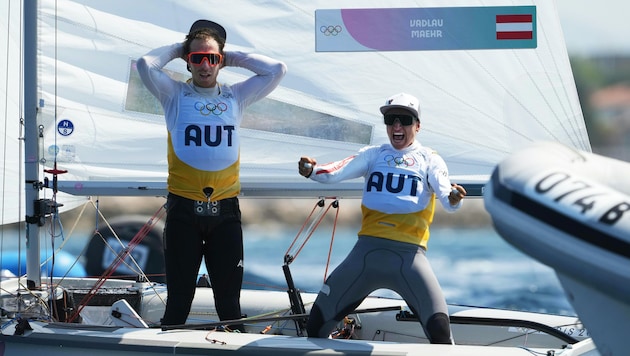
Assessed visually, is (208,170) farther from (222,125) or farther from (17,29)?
(17,29)

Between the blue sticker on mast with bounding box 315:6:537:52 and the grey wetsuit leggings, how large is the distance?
122cm

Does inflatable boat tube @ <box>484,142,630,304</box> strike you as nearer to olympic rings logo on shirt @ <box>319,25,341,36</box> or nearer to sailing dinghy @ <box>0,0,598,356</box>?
sailing dinghy @ <box>0,0,598,356</box>

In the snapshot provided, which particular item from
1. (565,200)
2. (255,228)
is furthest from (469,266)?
(565,200)

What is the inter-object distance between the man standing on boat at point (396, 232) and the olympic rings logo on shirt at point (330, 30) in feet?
3.20

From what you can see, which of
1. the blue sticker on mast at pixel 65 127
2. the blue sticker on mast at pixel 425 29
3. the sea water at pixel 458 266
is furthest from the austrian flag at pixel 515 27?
the sea water at pixel 458 266

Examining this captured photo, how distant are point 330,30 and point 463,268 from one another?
12.3 metres

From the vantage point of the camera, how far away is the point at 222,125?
3.36 m

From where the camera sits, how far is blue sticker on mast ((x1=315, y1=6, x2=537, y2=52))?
13.4 ft

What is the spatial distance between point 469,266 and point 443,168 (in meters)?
13.4

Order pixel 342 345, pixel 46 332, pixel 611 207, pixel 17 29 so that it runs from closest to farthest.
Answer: pixel 611 207
pixel 342 345
pixel 46 332
pixel 17 29

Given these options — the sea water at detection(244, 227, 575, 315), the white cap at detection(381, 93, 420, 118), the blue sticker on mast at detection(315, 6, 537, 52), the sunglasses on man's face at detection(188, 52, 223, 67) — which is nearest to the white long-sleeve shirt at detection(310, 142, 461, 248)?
the white cap at detection(381, 93, 420, 118)

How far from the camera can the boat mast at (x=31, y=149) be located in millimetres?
3867

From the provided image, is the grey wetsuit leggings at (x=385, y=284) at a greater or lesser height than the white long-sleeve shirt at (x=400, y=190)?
lesser

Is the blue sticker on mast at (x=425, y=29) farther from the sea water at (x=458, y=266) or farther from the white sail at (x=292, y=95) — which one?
the sea water at (x=458, y=266)
